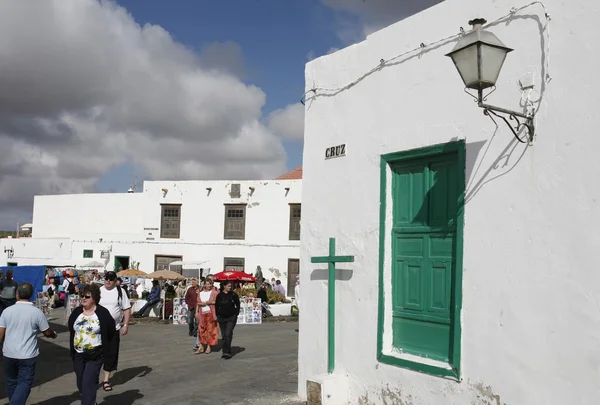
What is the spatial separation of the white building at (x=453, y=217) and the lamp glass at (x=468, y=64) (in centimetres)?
62

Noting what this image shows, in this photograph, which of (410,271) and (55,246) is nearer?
(410,271)

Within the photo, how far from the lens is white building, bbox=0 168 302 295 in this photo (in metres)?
28.6

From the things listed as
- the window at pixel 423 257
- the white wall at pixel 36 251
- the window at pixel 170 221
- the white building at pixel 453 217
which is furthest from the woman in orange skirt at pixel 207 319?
the white wall at pixel 36 251

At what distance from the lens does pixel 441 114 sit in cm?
652

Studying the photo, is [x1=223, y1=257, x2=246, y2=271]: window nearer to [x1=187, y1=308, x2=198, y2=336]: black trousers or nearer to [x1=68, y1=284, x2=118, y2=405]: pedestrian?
[x1=187, y1=308, x2=198, y2=336]: black trousers

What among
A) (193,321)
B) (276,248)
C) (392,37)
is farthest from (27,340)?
(276,248)

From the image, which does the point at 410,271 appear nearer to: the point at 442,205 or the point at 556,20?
the point at 442,205

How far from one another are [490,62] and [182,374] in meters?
7.64

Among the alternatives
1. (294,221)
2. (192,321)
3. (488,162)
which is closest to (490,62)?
(488,162)

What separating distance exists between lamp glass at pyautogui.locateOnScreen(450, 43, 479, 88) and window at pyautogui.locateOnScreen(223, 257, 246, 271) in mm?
24318

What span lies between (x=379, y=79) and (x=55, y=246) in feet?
97.4

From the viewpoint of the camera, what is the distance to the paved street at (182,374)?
28.6 ft

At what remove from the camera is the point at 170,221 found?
99.8 ft

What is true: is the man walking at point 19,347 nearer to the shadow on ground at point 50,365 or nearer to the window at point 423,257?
the shadow on ground at point 50,365
